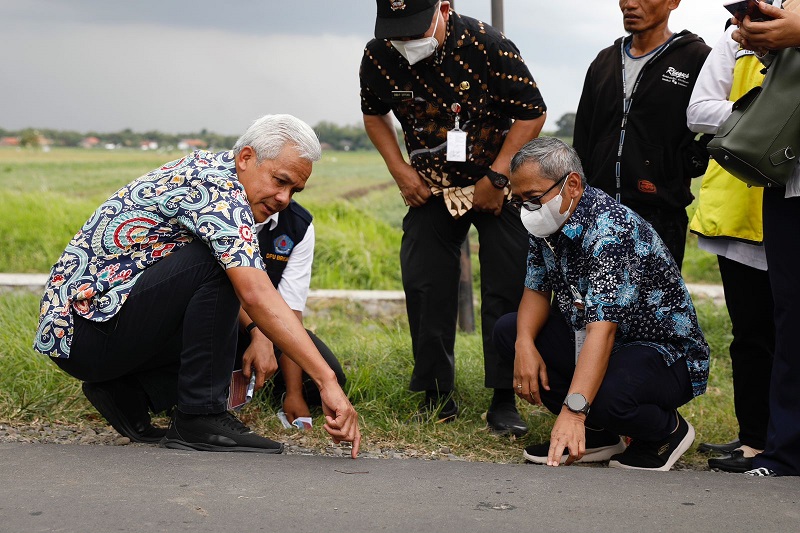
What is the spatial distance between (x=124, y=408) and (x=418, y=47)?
1.94 metres

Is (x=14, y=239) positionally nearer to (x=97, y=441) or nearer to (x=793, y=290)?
(x=97, y=441)

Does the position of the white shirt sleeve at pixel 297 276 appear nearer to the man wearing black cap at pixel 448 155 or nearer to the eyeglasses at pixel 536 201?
the man wearing black cap at pixel 448 155

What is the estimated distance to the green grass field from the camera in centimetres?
411

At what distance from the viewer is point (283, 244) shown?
13.4ft

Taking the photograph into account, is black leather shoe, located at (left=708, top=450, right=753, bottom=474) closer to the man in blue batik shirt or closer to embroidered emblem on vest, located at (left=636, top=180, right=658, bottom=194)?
the man in blue batik shirt

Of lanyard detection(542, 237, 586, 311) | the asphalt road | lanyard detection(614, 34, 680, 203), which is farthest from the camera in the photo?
lanyard detection(614, 34, 680, 203)

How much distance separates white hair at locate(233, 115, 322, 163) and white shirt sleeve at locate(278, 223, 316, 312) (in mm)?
719

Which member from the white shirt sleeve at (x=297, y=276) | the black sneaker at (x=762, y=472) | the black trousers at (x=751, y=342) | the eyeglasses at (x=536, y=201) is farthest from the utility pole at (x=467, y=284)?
the black sneaker at (x=762, y=472)

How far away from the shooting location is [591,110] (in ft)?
14.0

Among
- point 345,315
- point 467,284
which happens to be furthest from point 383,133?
point 345,315

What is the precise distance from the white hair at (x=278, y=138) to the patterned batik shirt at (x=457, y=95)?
84cm

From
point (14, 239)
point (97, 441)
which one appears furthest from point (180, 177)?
point (14, 239)

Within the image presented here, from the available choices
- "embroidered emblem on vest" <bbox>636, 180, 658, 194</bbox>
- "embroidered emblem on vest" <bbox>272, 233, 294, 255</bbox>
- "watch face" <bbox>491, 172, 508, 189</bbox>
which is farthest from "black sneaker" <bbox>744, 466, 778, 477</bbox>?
"embroidered emblem on vest" <bbox>272, 233, 294, 255</bbox>

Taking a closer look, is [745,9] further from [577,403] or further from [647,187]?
[577,403]
